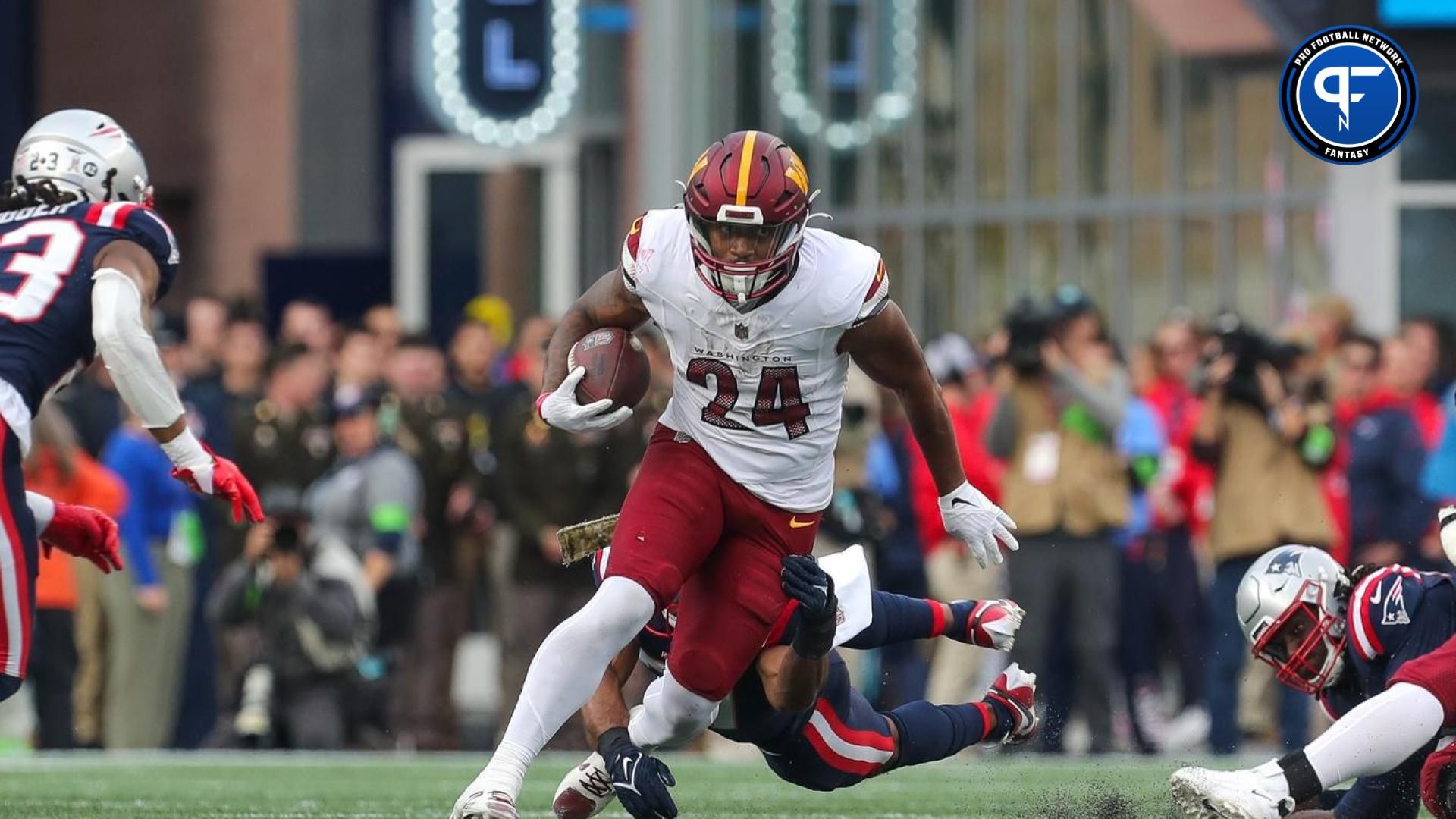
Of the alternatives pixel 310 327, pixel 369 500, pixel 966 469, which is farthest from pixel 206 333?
pixel 966 469

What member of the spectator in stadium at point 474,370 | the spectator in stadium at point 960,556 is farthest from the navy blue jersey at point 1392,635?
the spectator in stadium at point 474,370

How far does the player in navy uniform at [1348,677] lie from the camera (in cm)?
616

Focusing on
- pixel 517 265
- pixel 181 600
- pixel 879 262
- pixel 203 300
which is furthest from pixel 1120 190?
pixel 879 262

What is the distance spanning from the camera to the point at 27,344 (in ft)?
21.0

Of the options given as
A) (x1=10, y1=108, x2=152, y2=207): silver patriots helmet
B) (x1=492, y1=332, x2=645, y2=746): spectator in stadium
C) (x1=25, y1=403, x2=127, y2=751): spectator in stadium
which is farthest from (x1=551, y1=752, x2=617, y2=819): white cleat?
(x1=492, y1=332, x2=645, y2=746): spectator in stadium

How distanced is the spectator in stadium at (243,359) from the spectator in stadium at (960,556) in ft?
9.84

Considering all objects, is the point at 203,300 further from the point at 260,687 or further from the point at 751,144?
the point at 751,144

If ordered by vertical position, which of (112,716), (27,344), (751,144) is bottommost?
Result: (112,716)

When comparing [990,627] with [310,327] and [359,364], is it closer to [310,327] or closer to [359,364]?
[359,364]

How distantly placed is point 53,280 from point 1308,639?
3132mm

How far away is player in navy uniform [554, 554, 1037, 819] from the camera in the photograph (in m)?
6.55

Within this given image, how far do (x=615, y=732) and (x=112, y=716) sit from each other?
533 centimetres

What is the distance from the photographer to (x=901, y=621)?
24.4 ft

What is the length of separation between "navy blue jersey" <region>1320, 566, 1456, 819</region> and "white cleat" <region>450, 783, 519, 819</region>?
1994 mm
